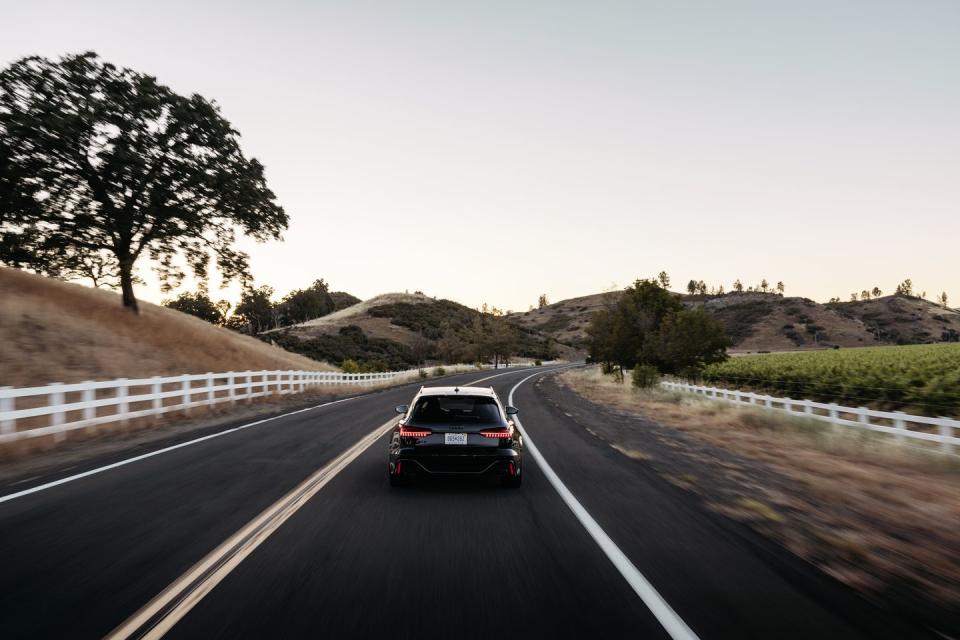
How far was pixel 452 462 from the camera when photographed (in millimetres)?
7777

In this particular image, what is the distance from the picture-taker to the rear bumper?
306 inches

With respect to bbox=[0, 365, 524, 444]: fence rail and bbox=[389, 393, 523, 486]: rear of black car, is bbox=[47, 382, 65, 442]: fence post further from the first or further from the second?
bbox=[389, 393, 523, 486]: rear of black car

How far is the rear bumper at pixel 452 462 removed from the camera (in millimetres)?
7777

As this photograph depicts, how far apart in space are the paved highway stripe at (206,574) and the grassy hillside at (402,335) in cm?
5772

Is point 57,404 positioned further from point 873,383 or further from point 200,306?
point 200,306

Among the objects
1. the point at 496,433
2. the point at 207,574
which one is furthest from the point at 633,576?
the point at 496,433

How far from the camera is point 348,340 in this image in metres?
118

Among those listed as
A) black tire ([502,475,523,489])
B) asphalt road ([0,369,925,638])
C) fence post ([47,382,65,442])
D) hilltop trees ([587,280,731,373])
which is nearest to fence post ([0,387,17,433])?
fence post ([47,382,65,442])

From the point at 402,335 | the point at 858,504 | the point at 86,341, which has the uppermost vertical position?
the point at 402,335

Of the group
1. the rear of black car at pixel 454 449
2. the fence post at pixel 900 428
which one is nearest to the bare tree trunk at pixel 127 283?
the rear of black car at pixel 454 449

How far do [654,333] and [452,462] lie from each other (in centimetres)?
4177

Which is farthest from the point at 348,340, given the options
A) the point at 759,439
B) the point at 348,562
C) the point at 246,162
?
the point at 348,562

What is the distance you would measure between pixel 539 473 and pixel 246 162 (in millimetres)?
26634

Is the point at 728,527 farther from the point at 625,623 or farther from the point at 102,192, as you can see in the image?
the point at 102,192
